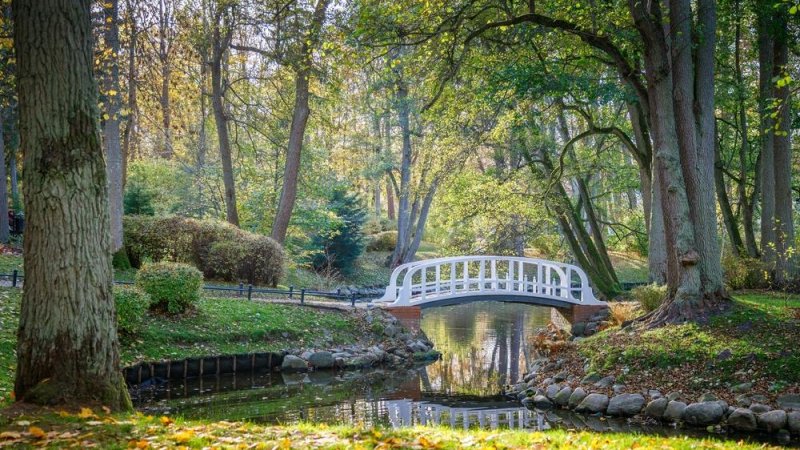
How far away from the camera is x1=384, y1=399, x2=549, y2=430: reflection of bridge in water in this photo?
30.7 feet

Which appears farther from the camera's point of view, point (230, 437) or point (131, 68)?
point (131, 68)

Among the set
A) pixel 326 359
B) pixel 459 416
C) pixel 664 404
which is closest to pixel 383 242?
pixel 326 359

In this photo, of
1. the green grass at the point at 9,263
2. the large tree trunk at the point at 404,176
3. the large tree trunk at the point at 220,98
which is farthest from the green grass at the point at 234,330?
the large tree trunk at the point at 404,176

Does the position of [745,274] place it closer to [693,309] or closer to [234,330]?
[693,309]

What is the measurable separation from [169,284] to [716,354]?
924cm

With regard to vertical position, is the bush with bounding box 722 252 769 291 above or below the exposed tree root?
above

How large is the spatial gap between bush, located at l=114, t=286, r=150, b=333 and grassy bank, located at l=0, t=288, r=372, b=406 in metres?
0.21

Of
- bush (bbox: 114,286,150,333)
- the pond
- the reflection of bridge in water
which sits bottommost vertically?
the reflection of bridge in water

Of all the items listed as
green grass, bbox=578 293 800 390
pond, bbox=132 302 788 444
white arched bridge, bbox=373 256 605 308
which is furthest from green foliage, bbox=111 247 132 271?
green grass, bbox=578 293 800 390

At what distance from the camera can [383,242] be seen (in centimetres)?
3288

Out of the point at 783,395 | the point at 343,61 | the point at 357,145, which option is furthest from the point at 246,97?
the point at 783,395

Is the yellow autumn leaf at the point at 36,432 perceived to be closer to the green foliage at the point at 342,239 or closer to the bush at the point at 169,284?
the bush at the point at 169,284

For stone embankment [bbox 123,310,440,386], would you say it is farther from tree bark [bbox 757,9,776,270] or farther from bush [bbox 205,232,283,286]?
tree bark [bbox 757,9,776,270]

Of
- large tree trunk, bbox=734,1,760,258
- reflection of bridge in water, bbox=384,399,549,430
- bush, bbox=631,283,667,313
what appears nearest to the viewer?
reflection of bridge in water, bbox=384,399,549,430
